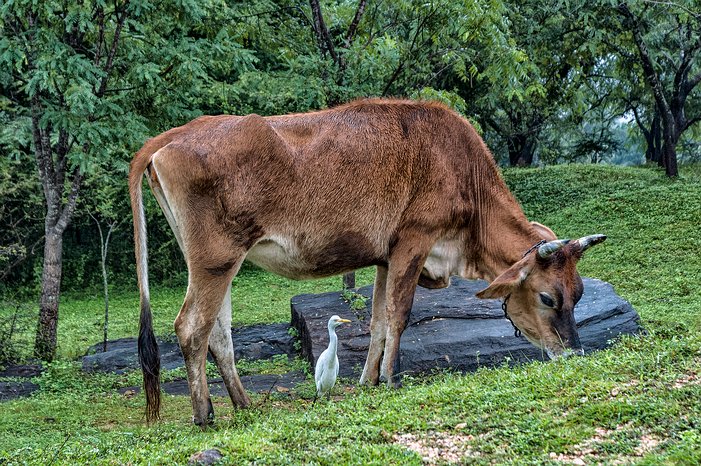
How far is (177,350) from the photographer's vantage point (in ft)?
35.9

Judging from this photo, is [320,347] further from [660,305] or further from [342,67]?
[660,305]

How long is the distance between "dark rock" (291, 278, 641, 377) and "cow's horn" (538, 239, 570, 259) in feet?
3.89

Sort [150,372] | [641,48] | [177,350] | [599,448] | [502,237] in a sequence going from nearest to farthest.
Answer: [599,448] < [150,372] < [502,237] < [177,350] < [641,48]

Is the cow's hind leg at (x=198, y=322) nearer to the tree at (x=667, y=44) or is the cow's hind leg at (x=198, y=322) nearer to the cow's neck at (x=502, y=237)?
the cow's neck at (x=502, y=237)

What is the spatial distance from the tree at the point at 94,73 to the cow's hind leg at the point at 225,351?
3.08 metres

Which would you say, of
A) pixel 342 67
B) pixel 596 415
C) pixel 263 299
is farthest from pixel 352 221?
pixel 263 299

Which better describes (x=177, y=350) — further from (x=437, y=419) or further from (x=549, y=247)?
(x=437, y=419)

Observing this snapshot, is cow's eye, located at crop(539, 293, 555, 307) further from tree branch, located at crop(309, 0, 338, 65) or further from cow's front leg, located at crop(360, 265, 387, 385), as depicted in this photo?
tree branch, located at crop(309, 0, 338, 65)

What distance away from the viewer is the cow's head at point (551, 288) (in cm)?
753

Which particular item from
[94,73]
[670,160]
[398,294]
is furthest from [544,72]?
[398,294]

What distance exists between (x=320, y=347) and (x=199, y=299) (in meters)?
3.09

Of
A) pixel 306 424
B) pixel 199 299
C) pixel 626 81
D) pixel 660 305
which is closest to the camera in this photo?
pixel 306 424

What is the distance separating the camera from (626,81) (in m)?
22.7

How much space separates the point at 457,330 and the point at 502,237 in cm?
165
